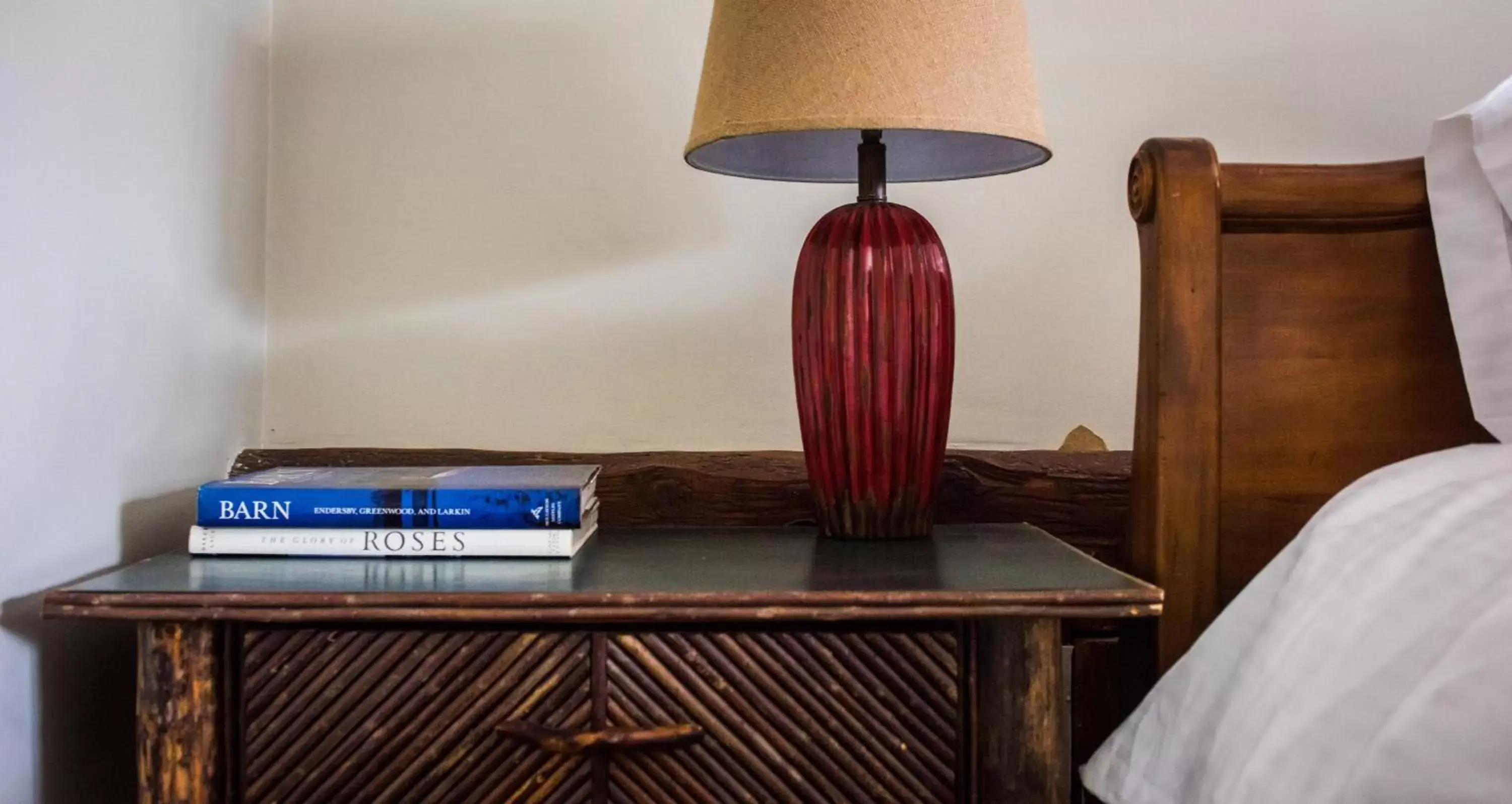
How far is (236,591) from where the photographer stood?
2.19 feet

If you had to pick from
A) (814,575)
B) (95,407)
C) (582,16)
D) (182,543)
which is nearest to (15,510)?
(95,407)

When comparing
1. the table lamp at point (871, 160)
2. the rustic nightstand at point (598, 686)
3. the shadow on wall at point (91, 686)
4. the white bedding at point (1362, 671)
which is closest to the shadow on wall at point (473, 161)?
the table lamp at point (871, 160)

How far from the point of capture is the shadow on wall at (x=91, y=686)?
2.47 ft

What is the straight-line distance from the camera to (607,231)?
1124mm

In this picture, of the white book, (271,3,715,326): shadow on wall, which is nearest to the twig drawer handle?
the white book

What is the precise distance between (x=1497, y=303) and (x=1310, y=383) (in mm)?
142

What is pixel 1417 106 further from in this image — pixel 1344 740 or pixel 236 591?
pixel 236 591

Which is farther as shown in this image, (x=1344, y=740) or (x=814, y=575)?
(x=814, y=575)

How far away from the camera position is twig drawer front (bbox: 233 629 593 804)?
69 centimetres

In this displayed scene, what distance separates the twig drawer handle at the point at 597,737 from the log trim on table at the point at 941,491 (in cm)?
40

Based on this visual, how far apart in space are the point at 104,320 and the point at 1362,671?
93 cm

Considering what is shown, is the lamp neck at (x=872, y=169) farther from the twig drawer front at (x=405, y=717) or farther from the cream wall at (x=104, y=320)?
the cream wall at (x=104, y=320)

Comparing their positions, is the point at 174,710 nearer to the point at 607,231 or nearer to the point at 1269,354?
the point at 607,231

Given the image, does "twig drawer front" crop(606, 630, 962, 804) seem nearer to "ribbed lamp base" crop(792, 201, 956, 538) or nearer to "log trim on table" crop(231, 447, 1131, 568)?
"ribbed lamp base" crop(792, 201, 956, 538)
